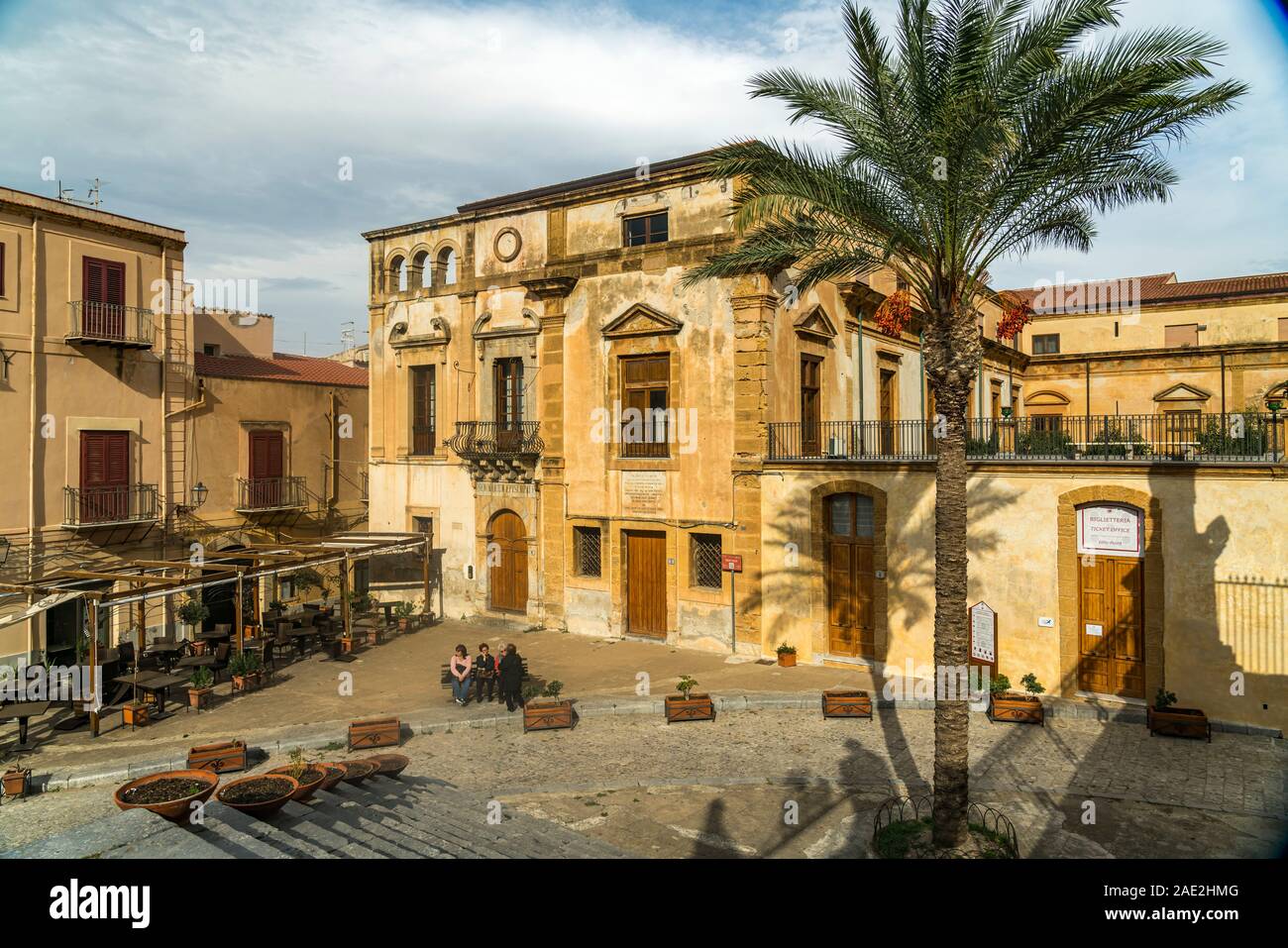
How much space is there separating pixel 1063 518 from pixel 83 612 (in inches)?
920

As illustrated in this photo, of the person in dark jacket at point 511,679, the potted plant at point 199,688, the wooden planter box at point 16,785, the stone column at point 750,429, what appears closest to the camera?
the wooden planter box at point 16,785

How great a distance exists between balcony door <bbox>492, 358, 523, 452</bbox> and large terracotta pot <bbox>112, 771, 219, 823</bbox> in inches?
546

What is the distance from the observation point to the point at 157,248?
2403cm

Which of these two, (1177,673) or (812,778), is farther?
(1177,673)

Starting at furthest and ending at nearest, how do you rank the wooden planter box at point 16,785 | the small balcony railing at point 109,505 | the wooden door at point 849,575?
the small balcony railing at point 109,505
the wooden door at point 849,575
the wooden planter box at point 16,785

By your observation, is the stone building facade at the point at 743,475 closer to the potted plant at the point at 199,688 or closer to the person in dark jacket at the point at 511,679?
the person in dark jacket at the point at 511,679

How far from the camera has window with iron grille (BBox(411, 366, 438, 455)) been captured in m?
26.7

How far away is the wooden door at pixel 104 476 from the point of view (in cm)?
2209

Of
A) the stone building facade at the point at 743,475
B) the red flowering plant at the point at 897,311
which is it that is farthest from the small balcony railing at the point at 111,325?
the red flowering plant at the point at 897,311

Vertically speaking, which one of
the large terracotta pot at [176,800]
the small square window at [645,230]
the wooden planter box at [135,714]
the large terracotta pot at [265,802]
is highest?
the small square window at [645,230]

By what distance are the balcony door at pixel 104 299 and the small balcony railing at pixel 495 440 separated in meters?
9.38

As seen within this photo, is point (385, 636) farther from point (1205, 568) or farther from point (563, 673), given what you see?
point (1205, 568)
